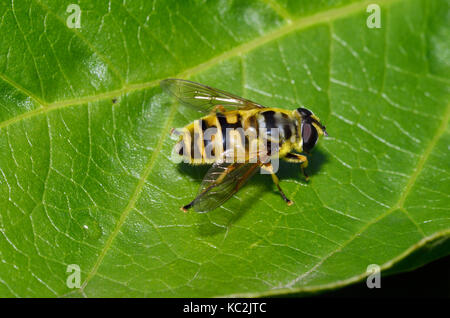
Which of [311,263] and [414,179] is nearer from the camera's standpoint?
[311,263]

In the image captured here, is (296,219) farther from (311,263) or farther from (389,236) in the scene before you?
(389,236)

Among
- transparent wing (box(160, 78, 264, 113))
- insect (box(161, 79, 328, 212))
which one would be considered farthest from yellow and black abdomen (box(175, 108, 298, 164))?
transparent wing (box(160, 78, 264, 113))

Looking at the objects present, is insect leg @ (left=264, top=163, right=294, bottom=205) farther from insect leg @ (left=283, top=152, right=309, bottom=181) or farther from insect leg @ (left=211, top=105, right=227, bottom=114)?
insect leg @ (left=211, top=105, right=227, bottom=114)

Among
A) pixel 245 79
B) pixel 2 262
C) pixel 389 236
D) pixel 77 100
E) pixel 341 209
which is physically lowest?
pixel 2 262

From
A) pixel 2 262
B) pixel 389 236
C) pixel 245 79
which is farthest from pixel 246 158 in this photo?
pixel 2 262

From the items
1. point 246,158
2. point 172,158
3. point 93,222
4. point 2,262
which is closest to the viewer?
point 2,262

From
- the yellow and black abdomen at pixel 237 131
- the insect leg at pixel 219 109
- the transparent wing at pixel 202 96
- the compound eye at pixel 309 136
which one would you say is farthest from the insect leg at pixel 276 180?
the insect leg at pixel 219 109

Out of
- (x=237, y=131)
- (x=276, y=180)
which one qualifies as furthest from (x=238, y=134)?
(x=276, y=180)

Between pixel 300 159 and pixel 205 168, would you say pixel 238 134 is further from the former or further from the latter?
pixel 300 159
